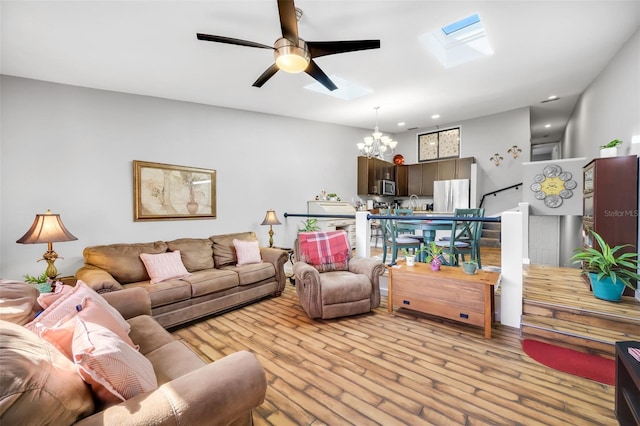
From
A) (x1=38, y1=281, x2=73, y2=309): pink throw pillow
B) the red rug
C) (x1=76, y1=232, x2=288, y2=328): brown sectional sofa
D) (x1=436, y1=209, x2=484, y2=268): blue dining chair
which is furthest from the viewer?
(x1=436, y1=209, x2=484, y2=268): blue dining chair

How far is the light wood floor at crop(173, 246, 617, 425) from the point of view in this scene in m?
1.70

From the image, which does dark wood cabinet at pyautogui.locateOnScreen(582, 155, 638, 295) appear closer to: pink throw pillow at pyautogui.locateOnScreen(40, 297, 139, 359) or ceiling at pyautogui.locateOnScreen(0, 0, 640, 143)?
ceiling at pyautogui.locateOnScreen(0, 0, 640, 143)

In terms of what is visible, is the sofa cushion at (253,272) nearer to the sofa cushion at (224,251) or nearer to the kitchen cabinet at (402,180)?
the sofa cushion at (224,251)

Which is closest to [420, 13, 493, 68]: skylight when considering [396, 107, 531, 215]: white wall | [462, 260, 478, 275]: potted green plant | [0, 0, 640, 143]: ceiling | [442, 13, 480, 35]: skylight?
[442, 13, 480, 35]: skylight

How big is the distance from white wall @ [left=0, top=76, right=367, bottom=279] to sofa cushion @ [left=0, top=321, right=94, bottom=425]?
3086mm

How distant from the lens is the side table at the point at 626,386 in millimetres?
1378

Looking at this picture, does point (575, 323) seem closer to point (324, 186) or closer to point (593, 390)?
point (593, 390)

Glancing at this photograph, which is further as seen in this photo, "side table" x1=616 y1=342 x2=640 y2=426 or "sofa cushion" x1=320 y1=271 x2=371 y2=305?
"sofa cushion" x1=320 y1=271 x2=371 y2=305

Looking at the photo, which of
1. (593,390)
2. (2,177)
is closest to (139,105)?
(2,177)

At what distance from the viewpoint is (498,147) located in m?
6.66

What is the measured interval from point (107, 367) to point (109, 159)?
3.50m

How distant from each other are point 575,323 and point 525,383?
1.16 metres

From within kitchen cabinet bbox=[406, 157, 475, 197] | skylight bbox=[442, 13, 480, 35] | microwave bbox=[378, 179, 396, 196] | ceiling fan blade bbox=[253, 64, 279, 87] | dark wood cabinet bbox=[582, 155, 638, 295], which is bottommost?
dark wood cabinet bbox=[582, 155, 638, 295]

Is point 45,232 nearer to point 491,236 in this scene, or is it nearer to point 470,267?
point 470,267
